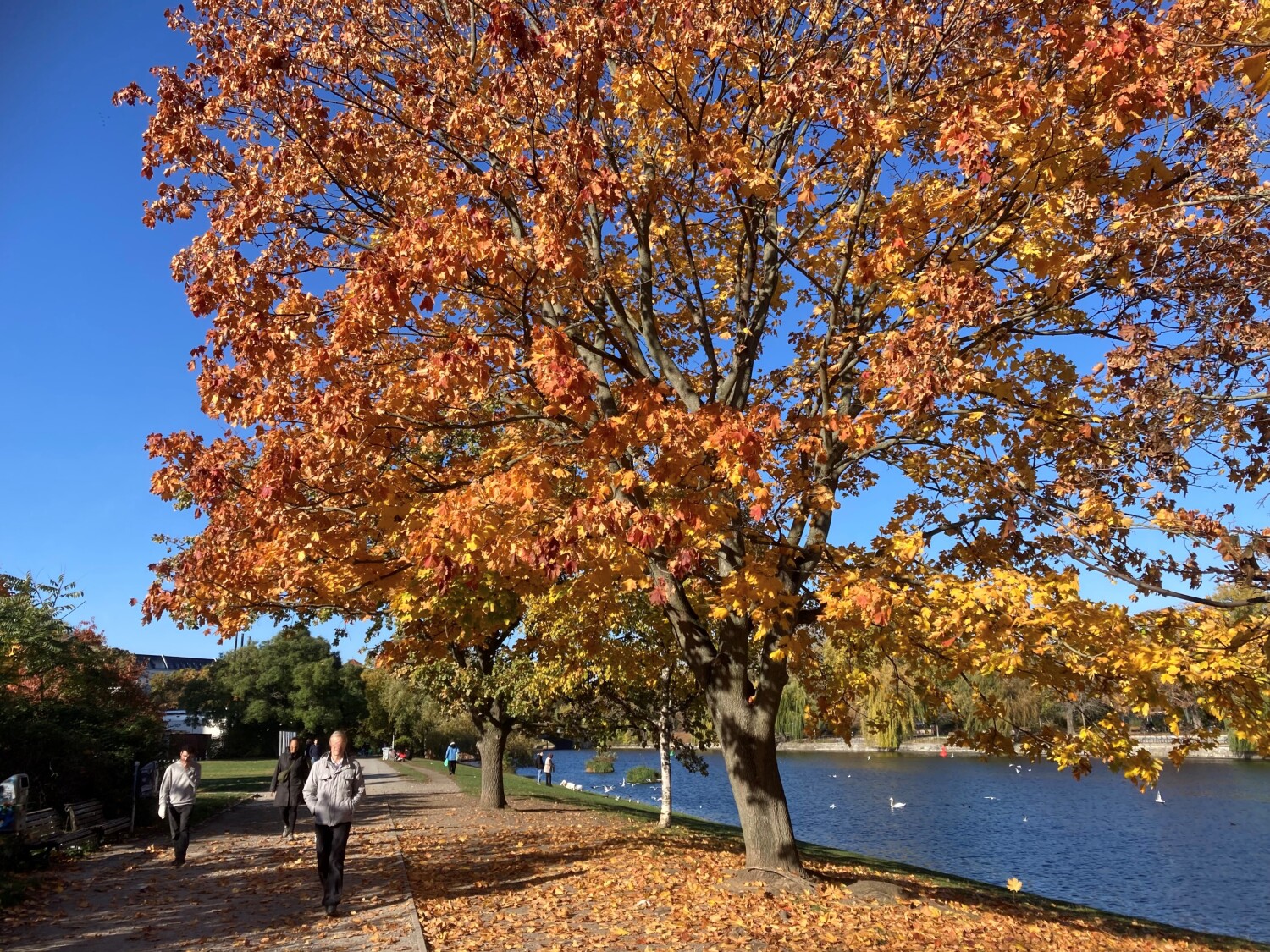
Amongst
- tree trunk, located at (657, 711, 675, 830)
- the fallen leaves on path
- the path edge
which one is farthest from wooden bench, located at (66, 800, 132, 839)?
tree trunk, located at (657, 711, 675, 830)

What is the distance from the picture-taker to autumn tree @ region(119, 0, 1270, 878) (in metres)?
6.21

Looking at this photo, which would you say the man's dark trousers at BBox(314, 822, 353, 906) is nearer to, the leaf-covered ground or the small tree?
the leaf-covered ground

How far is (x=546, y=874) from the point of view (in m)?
9.83

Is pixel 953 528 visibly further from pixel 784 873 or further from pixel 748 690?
pixel 784 873

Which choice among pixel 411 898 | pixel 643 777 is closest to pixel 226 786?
pixel 411 898

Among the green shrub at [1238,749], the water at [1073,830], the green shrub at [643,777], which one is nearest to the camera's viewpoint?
the water at [1073,830]

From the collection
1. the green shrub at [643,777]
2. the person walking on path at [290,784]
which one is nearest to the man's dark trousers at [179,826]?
the person walking on path at [290,784]

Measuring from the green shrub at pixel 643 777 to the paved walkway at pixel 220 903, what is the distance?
42.6 meters

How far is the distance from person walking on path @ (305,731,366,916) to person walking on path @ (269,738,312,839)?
18.8 ft

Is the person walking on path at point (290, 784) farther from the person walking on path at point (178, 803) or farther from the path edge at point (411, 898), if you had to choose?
the person walking on path at point (178, 803)

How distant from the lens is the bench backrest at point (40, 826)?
34.8 ft

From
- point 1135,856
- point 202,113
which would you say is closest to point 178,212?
point 202,113

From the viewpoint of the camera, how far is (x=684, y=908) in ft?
26.5

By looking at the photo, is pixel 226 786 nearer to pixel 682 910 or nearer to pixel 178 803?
pixel 178 803
